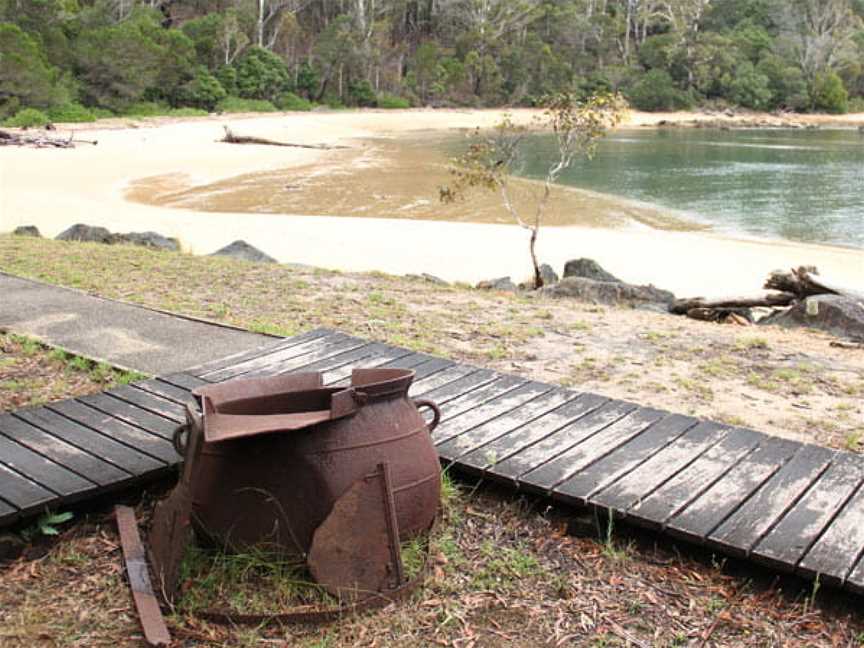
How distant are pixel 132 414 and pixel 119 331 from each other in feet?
7.69

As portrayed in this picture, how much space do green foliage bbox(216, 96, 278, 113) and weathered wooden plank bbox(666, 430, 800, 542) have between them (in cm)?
5328

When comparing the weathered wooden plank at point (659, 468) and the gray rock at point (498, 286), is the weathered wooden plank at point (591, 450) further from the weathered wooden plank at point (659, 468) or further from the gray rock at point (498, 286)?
the gray rock at point (498, 286)

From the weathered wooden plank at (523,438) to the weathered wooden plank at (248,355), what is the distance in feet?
5.78

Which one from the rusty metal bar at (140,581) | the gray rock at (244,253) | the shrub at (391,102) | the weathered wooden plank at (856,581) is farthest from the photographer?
the shrub at (391,102)

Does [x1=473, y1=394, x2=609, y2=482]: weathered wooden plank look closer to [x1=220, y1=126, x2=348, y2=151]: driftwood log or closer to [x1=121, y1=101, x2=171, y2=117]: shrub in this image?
[x1=220, y1=126, x2=348, y2=151]: driftwood log

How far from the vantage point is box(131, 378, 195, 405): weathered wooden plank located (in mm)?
4449

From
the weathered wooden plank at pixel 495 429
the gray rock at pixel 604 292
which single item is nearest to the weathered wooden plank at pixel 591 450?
the weathered wooden plank at pixel 495 429

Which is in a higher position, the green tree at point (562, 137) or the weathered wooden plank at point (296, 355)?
the green tree at point (562, 137)

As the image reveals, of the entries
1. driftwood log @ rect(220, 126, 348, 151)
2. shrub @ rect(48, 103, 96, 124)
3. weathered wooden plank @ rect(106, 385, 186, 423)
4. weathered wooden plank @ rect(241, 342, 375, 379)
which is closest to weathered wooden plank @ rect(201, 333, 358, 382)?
weathered wooden plank @ rect(241, 342, 375, 379)

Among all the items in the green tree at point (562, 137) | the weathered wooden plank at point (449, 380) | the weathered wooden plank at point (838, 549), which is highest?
the green tree at point (562, 137)

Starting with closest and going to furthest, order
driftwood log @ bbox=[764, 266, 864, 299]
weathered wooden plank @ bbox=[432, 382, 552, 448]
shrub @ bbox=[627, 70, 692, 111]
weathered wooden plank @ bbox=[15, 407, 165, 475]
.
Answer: weathered wooden plank @ bbox=[15, 407, 165, 475] → weathered wooden plank @ bbox=[432, 382, 552, 448] → driftwood log @ bbox=[764, 266, 864, 299] → shrub @ bbox=[627, 70, 692, 111]

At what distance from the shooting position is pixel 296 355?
206 inches

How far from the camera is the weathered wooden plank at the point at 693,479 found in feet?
10.9

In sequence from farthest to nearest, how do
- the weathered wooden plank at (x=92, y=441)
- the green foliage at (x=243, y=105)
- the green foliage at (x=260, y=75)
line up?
the green foliage at (x=260, y=75), the green foliage at (x=243, y=105), the weathered wooden plank at (x=92, y=441)
